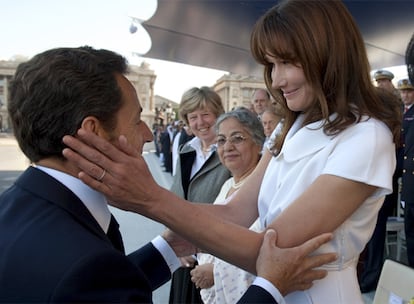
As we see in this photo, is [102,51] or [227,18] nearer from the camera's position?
[102,51]

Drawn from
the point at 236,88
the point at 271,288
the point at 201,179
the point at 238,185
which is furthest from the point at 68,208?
the point at 236,88

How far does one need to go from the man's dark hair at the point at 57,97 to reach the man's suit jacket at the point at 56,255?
4.0 inches

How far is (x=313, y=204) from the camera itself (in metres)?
1.17

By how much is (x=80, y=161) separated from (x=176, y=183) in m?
2.36

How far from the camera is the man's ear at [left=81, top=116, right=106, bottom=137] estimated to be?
1.15 meters

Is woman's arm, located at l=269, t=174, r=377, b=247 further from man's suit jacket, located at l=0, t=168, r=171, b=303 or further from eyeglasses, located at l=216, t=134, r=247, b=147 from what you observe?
eyeglasses, located at l=216, t=134, r=247, b=147

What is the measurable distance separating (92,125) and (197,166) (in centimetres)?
219

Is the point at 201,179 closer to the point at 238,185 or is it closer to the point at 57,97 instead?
the point at 238,185

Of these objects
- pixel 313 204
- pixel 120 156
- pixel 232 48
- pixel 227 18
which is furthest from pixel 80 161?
pixel 232 48

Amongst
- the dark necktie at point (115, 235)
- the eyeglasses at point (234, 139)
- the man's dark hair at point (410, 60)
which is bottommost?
the eyeglasses at point (234, 139)

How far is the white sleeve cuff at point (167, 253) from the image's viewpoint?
1.71 meters

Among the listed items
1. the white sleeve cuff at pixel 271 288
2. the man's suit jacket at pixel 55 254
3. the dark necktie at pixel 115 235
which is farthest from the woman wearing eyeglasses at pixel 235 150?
the man's suit jacket at pixel 55 254

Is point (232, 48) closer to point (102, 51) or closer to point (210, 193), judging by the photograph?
point (210, 193)

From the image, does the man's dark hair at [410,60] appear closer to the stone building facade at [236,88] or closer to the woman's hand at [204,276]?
the woman's hand at [204,276]
